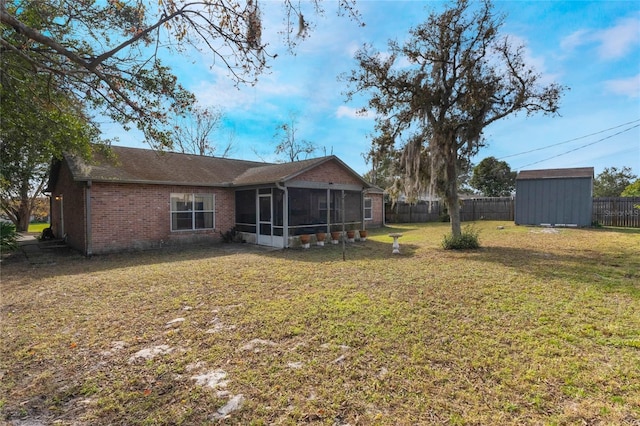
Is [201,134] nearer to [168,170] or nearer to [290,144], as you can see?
[290,144]

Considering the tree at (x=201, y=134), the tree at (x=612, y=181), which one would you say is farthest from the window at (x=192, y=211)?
the tree at (x=612, y=181)

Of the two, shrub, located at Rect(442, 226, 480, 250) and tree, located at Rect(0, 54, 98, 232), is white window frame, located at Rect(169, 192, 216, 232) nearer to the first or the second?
tree, located at Rect(0, 54, 98, 232)

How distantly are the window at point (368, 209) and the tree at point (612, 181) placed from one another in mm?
34214

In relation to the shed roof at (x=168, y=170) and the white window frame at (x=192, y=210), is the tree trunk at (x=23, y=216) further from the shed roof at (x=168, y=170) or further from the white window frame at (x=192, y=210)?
the white window frame at (x=192, y=210)

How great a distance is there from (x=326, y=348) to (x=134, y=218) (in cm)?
1006

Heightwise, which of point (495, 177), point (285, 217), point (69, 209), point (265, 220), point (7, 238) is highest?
point (495, 177)

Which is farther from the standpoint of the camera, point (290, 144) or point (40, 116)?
point (290, 144)

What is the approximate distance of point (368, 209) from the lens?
19.6 m

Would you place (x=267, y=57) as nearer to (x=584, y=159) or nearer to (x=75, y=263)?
(x=75, y=263)

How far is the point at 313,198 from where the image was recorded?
12547 mm

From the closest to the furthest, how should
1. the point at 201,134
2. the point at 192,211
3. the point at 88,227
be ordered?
1. the point at 88,227
2. the point at 192,211
3. the point at 201,134

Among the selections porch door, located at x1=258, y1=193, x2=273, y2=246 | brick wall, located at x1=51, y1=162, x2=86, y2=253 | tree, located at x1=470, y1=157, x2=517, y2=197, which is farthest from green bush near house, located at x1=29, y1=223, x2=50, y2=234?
tree, located at x1=470, y1=157, x2=517, y2=197

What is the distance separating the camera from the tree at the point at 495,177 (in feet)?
125

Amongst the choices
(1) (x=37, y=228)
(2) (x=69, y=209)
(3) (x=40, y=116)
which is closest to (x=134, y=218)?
(2) (x=69, y=209)
